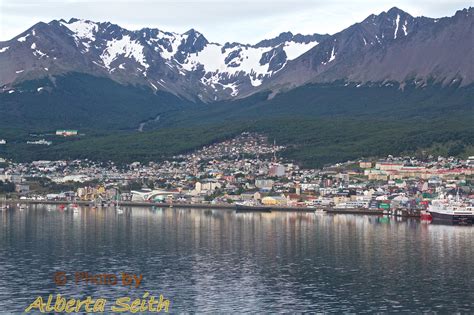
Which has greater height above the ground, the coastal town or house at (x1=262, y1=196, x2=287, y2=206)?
the coastal town

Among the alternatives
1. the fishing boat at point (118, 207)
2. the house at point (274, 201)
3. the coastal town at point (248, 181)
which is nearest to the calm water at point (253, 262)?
the fishing boat at point (118, 207)

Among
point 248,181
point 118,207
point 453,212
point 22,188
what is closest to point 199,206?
point 118,207

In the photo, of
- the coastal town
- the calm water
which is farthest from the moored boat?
the coastal town

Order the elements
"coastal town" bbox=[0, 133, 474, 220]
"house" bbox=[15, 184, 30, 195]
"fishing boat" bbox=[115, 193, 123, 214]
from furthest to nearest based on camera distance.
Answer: "house" bbox=[15, 184, 30, 195]
"coastal town" bbox=[0, 133, 474, 220]
"fishing boat" bbox=[115, 193, 123, 214]

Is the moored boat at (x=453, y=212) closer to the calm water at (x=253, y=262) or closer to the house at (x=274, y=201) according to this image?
the calm water at (x=253, y=262)

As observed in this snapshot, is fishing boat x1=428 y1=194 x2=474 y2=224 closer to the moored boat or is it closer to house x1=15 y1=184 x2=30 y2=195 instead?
the moored boat

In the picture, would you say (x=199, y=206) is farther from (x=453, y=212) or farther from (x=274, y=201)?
(x=453, y=212)
